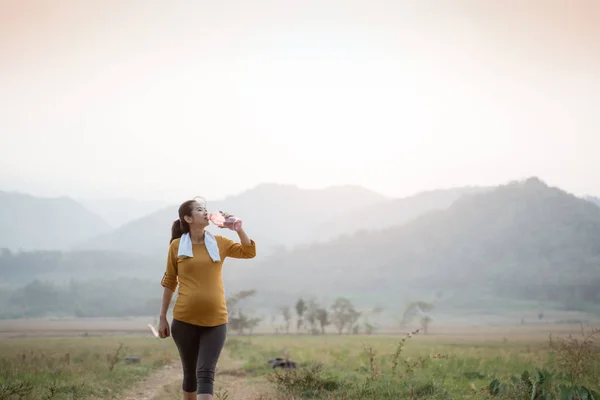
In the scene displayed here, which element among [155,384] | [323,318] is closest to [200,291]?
[155,384]

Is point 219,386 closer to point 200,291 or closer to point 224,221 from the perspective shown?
point 200,291

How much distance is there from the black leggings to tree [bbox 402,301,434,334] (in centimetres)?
7534

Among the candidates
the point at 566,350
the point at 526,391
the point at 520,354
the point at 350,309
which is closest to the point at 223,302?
the point at 526,391

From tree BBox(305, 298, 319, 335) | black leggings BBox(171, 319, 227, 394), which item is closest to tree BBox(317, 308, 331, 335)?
tree BBox(305, 298, 319, 335)

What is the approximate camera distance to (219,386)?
13.2 meters

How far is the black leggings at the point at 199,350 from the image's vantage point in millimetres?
6707

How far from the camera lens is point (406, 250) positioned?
124m

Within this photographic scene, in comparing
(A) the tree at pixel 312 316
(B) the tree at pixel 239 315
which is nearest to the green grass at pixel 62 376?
(B) the tree at pixel 239 315

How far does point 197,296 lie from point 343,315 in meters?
62.2

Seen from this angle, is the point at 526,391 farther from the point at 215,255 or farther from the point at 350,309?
the point at 350,309

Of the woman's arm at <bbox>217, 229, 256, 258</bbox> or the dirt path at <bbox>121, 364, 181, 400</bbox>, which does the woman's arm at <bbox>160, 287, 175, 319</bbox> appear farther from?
the dirt path at <bbox>121, 364, 181, 400</bbox>

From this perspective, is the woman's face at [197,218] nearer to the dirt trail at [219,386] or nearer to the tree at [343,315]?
the dirt trail at [219,386]

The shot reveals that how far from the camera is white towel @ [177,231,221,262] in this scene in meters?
6.79

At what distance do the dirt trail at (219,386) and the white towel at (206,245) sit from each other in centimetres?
397
